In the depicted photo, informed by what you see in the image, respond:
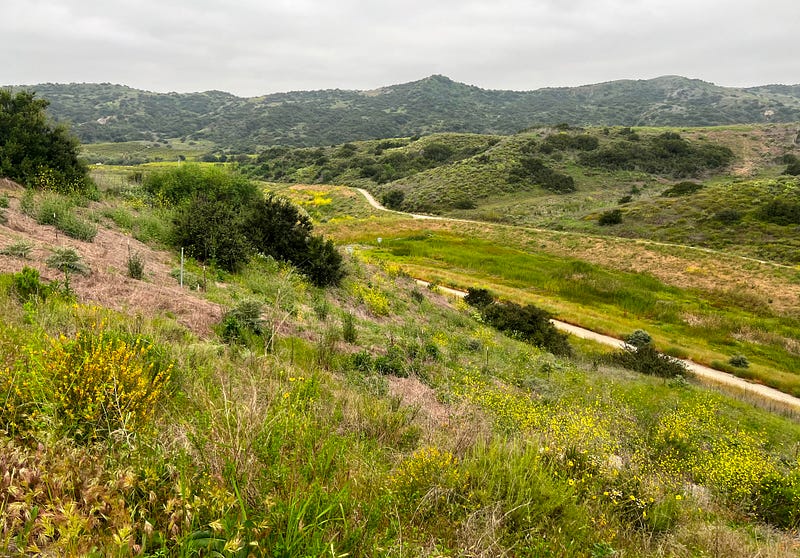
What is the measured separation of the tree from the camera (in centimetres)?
1559

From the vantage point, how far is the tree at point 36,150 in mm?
15594

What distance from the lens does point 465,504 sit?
342 centimetres

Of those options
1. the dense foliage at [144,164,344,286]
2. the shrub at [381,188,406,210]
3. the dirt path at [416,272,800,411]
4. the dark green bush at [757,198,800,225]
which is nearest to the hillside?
the dense foliage at [144,164,344,286]

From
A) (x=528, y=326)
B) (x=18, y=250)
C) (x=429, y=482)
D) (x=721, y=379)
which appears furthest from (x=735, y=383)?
(x=18, y=250)

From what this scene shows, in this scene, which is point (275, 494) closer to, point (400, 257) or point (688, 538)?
point (688, 538)

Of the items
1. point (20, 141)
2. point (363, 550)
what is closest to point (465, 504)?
point (363, 550)

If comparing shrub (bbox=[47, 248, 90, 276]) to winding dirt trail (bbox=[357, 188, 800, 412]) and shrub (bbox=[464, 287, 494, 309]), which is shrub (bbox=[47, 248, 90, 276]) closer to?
shrub (bbox=[464, 287, 494, 309])

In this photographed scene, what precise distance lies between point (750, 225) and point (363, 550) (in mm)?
57503

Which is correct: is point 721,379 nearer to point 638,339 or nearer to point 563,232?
point 638,339

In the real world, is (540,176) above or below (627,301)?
above

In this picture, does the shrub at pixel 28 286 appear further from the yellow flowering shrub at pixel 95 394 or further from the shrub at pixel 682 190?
the shrub at pixel 682 190

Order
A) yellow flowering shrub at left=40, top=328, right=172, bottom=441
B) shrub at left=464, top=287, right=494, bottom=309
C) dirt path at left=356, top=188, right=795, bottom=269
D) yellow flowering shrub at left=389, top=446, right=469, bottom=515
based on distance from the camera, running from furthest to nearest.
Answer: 1. dirt path at left=356, top=188, right=795, bottom=269
2. shrub at left=464, top=287, right=494, bottom=309
3. yellow flowering shrub at left=389, top=446, right=469, bottom=515
4. yellow flowering shrub at left=40, top=328, right=172, bottom=441

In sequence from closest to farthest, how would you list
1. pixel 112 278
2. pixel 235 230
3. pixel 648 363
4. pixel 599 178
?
pixel 112 278 → pixel 235 230 → pixel 648 363 → pixel 599 178

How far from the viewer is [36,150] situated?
1650cm
